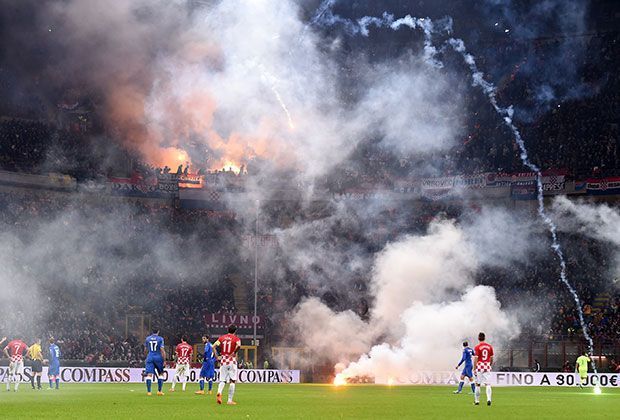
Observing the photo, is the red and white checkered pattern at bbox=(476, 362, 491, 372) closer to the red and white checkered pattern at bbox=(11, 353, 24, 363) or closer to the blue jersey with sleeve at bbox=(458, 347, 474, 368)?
the blue jersey with sleeve at bbox=(458, 347, 474, 368)

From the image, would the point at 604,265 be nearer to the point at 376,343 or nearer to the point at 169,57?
the point at 376,343

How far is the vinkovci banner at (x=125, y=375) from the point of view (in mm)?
51562

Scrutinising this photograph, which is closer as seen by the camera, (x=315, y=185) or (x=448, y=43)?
(x=315, y=185)

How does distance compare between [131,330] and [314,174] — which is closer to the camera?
[131,330]

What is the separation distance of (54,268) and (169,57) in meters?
15.5

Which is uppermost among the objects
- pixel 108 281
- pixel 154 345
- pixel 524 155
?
pixel 524 155

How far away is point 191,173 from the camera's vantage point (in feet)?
224

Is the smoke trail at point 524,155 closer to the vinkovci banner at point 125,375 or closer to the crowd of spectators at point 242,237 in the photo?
the crowd of spectators at point 242,237

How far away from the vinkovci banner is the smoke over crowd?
3.80 m

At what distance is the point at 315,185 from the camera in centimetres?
6681

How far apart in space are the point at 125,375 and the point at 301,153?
65.3 feet

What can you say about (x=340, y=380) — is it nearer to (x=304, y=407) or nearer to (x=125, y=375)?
(x=125, y=375)

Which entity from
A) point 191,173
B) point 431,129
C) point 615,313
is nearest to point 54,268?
point 191,173

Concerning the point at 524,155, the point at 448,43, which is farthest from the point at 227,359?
the point at 448,43
